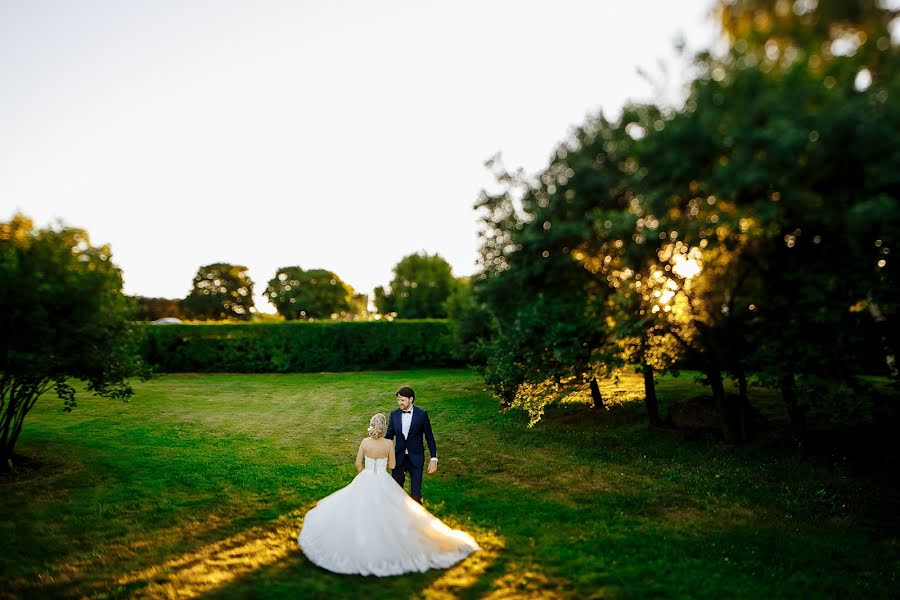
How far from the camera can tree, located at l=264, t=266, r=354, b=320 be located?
9438cm

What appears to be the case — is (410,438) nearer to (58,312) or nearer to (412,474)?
(412,474)

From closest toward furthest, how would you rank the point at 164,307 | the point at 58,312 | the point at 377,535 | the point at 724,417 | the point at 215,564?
the point at 377,535 → the point at 215,564 → the point at 58,312 → the point at 724,417 → the point at 164,307

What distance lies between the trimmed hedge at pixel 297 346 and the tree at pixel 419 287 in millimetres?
35084

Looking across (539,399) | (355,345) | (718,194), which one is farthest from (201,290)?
(718,194)

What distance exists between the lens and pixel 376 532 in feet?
24.9

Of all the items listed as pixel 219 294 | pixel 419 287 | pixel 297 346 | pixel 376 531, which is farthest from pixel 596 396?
pixel 219 294

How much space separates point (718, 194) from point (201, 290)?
10636 centimetres

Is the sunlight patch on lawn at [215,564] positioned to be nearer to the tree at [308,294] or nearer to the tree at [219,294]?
the tree at [308,294]

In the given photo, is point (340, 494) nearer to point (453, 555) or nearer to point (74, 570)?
point (453, 555)

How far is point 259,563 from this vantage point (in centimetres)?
775

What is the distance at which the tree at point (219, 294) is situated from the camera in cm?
9931

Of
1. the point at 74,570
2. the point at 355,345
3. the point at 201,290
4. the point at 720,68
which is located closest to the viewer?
the point at 720,68

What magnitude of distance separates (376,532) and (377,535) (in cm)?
4

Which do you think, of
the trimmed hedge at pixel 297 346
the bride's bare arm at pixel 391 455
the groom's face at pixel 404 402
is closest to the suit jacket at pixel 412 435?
the groom's face at pixel 404 402
